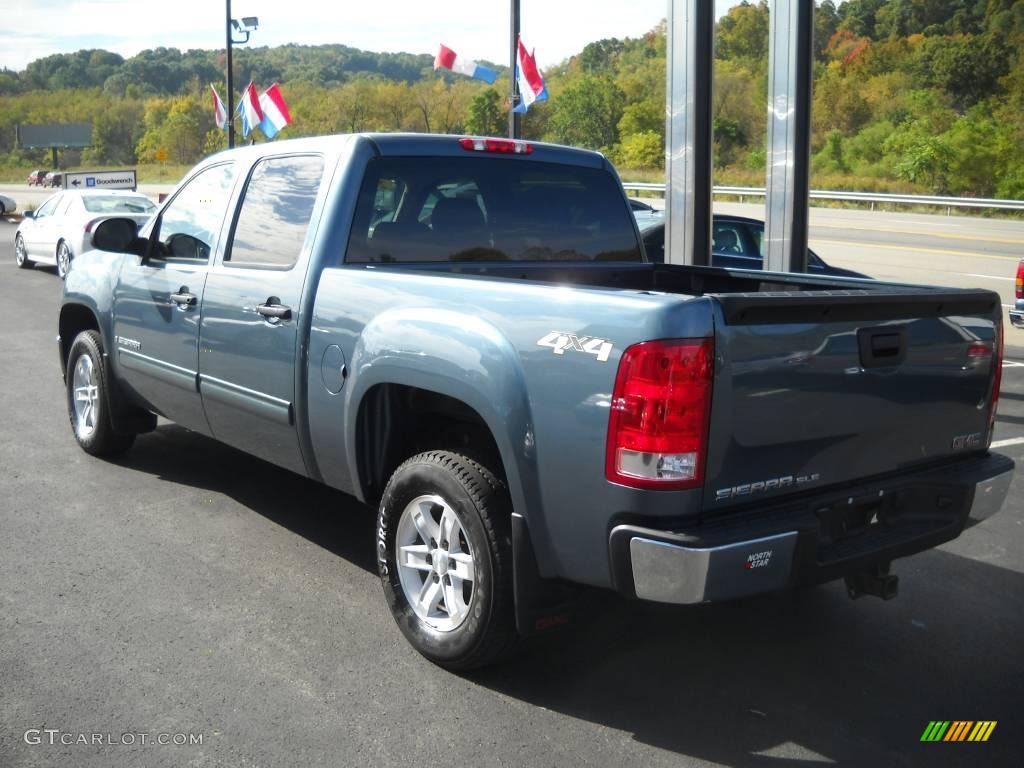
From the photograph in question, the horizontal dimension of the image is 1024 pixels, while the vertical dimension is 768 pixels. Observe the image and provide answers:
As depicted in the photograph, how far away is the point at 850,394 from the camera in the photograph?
3428 mm

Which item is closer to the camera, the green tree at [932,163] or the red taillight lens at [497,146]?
the red taillight lens at [497,146]

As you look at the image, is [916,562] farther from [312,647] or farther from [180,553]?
[180,553]

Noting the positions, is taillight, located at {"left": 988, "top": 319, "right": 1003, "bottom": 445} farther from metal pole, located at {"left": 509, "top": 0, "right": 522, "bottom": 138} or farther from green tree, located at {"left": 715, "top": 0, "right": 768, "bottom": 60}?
green tree, located at {"left": 715, "top": 0, "right": 768, "bottom": 60}

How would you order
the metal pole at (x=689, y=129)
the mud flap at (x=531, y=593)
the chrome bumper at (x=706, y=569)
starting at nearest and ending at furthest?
1. the chrome bumper at (x=706, y=569)
2. the mud flap at (x=531, y=593)
3. the metal pole at (x=689, y=129)

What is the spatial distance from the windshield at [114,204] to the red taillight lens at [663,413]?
16.9 metres

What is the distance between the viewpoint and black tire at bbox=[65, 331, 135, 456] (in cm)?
640

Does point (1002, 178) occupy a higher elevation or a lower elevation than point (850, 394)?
higher

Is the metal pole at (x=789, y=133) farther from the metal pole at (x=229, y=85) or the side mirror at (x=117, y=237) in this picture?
the metal pole at (x=229, y=85)

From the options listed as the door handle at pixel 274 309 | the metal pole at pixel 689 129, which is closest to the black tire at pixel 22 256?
the metal pole at pixel 689 129

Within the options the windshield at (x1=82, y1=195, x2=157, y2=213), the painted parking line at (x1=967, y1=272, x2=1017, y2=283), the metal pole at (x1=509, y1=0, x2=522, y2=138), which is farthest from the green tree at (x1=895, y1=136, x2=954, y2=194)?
the windshield at (x1=82, y1=195, x2=157, y2=213)

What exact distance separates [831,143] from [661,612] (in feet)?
244

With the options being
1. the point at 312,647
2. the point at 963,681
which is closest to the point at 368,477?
the point at 312,647

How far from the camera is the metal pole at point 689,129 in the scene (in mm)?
9047

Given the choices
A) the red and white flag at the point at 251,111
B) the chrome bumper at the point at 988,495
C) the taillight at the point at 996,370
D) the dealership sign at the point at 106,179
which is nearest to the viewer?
the chrome bumper at the point at 988,495
